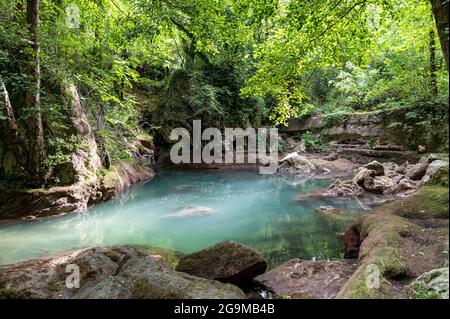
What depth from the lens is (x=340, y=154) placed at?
20.8 m

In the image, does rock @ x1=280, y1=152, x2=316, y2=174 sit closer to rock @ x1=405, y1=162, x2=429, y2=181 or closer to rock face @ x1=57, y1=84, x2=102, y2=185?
rock @ x1=405, y1=162, x2=429, y2=181

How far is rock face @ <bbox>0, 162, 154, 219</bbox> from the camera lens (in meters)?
8.71

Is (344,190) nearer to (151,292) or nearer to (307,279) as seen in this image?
(307,279)

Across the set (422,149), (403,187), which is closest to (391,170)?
(422,149)

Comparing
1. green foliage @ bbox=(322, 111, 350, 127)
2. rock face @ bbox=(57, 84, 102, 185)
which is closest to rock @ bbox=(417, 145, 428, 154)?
green foliage @ bbox=(322, 111, 350, 127)

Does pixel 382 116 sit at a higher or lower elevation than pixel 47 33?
lower

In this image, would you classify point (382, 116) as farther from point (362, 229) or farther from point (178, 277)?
point (178, 277)

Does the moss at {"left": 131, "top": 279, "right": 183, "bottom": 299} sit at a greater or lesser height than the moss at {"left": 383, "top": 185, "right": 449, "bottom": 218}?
lesser

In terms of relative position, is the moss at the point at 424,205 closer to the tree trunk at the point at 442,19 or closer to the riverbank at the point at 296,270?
the riverbank at the point at 296,270

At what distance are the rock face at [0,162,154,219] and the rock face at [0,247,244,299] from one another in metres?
5.41

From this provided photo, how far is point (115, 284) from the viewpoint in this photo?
11.0 ft

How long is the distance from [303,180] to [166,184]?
6750mm

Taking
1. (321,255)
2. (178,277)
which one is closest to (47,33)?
(178,277)

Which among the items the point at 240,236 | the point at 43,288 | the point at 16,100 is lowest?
the point at 240,236
